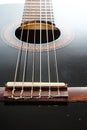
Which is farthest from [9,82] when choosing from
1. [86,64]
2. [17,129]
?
[86,64]

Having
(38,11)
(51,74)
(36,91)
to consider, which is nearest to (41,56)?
(51,74)

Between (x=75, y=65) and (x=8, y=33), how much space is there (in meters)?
0.33

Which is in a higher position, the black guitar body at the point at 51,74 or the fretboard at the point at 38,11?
the fretboard at the point at 38,11

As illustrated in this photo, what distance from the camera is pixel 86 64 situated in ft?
3.06

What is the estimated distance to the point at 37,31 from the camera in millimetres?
1170

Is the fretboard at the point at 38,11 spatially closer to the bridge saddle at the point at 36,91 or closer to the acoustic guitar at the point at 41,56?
the acoustic guitar at the point at 41,56

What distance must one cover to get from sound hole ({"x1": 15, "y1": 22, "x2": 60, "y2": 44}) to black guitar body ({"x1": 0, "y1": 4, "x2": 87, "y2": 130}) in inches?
1.4

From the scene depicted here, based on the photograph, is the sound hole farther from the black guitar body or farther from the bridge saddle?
the bridge saddle

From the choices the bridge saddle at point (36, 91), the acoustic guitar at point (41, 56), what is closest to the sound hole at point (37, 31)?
the acoustic guitar at point (41, 56)

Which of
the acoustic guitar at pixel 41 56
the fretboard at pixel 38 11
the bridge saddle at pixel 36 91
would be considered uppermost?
the fretboard at pixel 38 11

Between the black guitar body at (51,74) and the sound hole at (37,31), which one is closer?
the black guitar body at (51,74)

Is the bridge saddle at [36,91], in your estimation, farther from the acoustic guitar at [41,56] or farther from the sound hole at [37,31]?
the sound hole at [37,31]

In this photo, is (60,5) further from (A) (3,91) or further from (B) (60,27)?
(A) (3,91)

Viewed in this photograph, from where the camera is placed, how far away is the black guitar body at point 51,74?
0.68 metres
